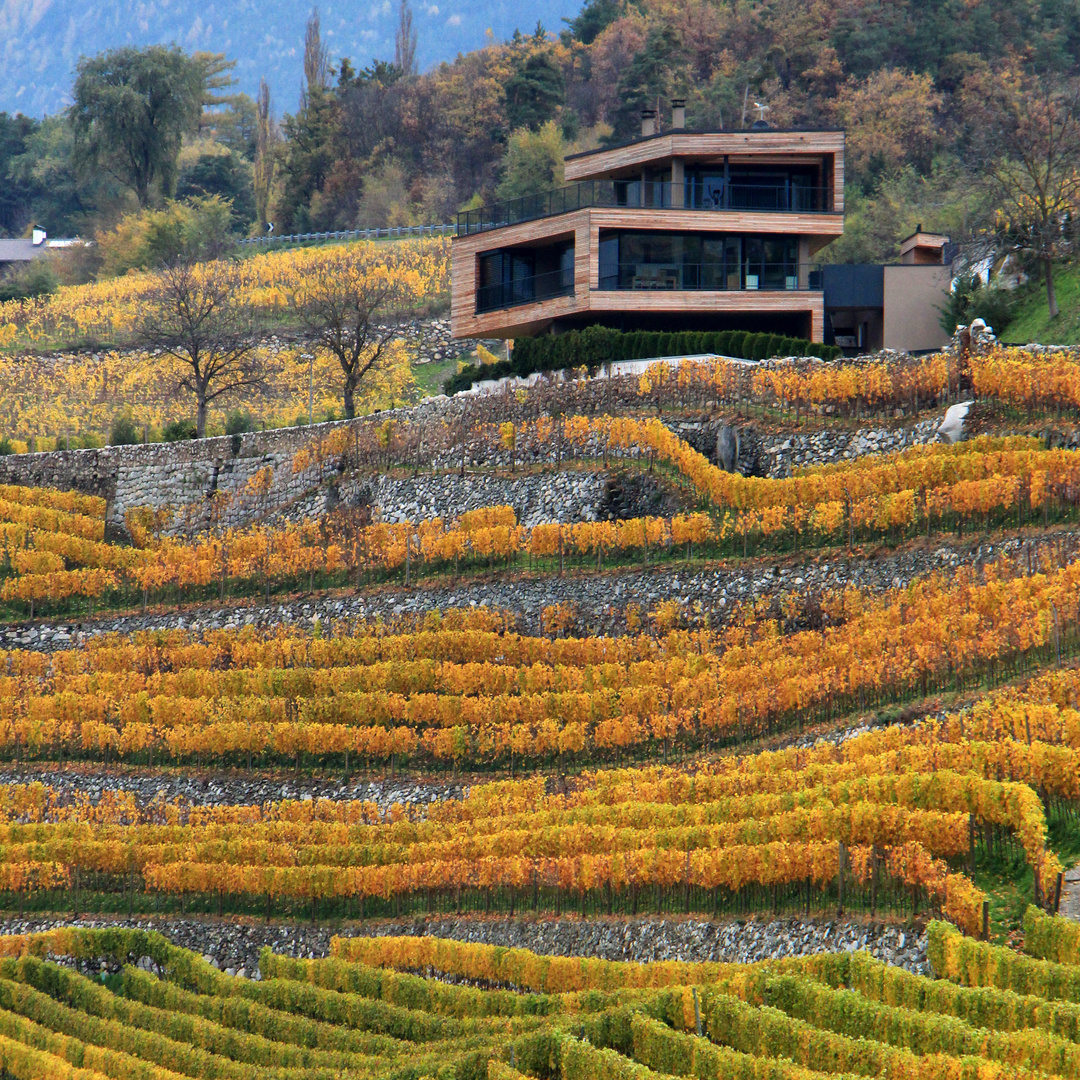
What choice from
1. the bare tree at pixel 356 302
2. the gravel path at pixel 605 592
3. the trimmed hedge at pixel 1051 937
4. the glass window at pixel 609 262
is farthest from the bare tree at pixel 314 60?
the trimmed hedge at pixel 1051 937

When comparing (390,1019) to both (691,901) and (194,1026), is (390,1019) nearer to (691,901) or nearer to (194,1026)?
(194,1026)

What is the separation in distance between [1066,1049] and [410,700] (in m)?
18.6

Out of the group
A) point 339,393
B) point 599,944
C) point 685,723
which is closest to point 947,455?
point 685,723

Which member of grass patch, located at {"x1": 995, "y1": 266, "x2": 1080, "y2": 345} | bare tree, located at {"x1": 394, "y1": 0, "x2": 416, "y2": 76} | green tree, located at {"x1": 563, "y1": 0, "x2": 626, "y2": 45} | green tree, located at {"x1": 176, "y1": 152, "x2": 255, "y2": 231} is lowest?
grass patch, located at {"x1": 995, "y1": 266, "x2": 1080, "y2": 345}

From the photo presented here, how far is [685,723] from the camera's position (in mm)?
29438

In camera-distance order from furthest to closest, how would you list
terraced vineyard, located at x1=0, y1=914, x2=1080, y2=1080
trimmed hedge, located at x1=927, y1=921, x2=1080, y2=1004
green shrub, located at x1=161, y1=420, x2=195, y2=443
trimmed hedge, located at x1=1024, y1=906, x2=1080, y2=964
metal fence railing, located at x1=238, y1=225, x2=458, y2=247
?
metal fence railing, located at x1=238, y1=225, x2=458, y2=247
green shrub, located at x1=161, y1=420, x2=195, y2=443
trimmed hedge, located at x1=1024, y1=906, x2=1080, y2=964
trimmed hedge, located at x1=927, y1=921, x2=1080, y2=1004
terraced vineyard, located at x1=0, y1=914, x2=1080, y2=1080

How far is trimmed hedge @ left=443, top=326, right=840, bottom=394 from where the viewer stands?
41.6 meters

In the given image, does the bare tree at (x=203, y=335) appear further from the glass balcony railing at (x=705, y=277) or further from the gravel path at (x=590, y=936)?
the gravel path at (x=590, y=936)

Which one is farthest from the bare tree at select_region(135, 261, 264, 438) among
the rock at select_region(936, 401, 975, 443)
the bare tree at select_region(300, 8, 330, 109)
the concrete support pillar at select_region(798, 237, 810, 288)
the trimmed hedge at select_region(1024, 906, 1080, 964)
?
the bare tree at select_region(300, 8, 330, 109)

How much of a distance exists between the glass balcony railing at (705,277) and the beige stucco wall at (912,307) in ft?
14.2

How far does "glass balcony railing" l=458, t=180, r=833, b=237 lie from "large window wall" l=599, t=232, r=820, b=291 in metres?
0.98

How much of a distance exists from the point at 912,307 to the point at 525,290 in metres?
12.2

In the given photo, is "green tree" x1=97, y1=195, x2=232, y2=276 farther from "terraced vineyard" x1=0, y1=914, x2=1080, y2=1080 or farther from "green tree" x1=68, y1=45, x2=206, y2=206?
"terraced vineyard" x1=0, y1=914, x2=1080, y2=1080

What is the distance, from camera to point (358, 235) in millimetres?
84562
